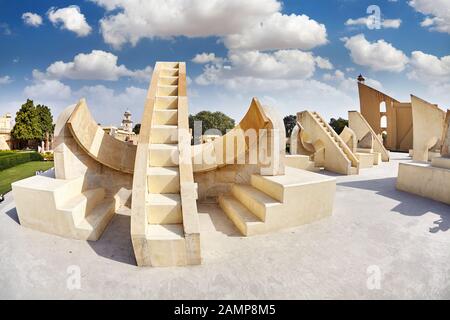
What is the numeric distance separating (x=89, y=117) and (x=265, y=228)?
425 centimetres

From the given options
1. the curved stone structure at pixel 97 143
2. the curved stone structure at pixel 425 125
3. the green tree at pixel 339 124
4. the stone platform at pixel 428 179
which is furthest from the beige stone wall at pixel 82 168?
the green tree at pixel 339 124

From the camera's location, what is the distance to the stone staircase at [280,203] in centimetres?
435

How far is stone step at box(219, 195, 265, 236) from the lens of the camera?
427 centimetres

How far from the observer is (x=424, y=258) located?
3.44m

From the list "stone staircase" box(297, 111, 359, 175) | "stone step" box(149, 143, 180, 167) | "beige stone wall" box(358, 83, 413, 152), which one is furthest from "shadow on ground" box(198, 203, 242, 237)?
"beige stone wall" box(358, 83, 413, 152)

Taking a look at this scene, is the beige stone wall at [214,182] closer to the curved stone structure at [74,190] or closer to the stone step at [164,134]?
the stone step at [164,134]

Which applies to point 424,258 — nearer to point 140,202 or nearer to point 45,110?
point 140,202

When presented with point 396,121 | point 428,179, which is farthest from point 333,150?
point 396,121

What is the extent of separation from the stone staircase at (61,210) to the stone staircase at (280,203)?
96.3 inches

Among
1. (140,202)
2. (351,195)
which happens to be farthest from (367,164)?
(140,202)

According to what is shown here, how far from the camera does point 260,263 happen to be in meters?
3.38

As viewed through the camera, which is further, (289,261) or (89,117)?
(89,117)

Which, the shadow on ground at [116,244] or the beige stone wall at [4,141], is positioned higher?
the beige stone wall at [4,141]

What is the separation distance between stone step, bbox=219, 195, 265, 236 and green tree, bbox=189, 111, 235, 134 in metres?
48.9
